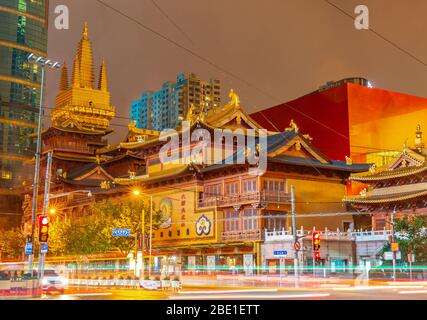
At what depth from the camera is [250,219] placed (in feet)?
178

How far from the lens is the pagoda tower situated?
10544 cm

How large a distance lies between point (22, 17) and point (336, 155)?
224 ft

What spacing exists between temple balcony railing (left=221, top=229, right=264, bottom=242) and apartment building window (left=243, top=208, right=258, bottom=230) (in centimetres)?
44

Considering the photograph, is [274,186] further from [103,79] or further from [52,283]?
[103,79]

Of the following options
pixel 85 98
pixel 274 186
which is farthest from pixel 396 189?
pixel 85 98

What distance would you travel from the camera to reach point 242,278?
47.0 meters

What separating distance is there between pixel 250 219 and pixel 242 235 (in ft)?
5.13

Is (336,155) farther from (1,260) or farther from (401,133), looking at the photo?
(1,260)

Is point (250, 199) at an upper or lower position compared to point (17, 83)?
lower

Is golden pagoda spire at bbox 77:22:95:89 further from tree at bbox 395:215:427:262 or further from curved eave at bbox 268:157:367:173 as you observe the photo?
tree at bbox 395:215:427:262

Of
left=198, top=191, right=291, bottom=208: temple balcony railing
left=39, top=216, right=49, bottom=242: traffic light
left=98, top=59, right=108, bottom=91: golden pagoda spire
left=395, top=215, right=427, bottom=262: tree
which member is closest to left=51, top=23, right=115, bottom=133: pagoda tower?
left=98, top=59, right=108, bottom=91: golden pagoda spire

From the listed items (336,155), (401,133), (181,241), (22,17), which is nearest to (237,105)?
(181,241)

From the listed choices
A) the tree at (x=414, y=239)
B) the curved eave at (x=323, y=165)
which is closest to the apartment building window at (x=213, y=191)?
the curved eave at (x=323, y=165)
